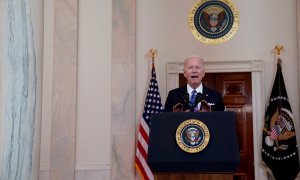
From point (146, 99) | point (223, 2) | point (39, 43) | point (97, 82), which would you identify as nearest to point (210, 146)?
point (39, 43)

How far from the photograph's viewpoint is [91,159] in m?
7.22

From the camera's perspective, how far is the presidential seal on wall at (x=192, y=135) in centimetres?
288

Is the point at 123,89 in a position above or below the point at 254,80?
below

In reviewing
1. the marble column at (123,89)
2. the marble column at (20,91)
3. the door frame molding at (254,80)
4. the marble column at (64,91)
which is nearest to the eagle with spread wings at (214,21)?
the door frame molding at (254,80)

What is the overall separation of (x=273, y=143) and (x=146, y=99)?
2.19 meters

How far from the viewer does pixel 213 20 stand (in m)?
7.77

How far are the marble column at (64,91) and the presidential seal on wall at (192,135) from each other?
455 cm

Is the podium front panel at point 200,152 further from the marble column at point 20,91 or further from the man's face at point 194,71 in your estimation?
the marble column at point 20,91

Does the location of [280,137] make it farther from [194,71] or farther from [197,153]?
[197,153]

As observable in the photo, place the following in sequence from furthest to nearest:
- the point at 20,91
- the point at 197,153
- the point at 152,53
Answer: the point at 152,53, the point at 20,91, the point at 197,153

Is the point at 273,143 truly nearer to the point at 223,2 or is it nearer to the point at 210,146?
the point at 223,2

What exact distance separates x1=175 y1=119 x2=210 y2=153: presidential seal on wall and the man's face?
37.1 inches

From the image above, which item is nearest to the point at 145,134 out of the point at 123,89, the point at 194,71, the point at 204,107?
the point at 123,89

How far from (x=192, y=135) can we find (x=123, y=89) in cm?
446
